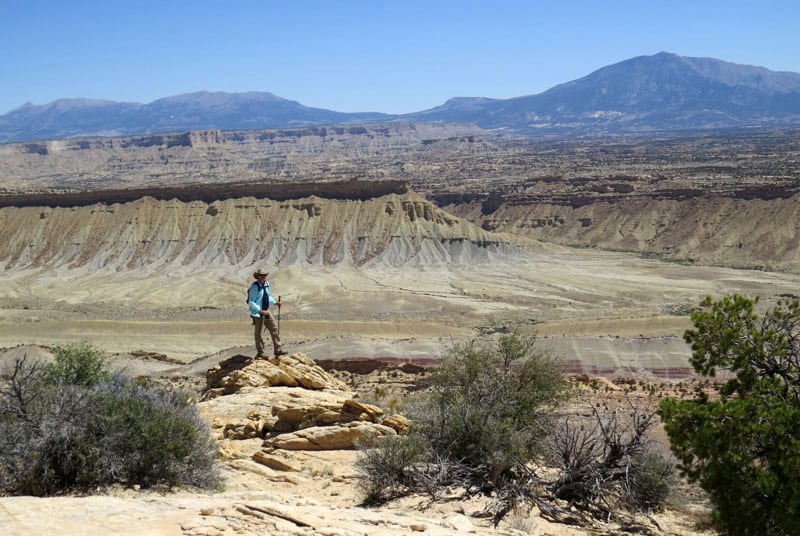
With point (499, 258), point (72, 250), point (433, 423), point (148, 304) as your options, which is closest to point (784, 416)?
point (433, 423)

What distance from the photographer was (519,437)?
474 inches

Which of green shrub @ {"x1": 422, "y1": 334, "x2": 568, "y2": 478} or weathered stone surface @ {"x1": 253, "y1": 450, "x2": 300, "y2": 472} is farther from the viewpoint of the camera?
weathered stone surface @ {"x1": 253, "y1": 450, "x2": 300, "y2": 472}

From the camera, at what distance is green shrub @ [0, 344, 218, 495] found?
1048 cm

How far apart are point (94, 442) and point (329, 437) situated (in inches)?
188

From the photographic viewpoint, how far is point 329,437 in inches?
567

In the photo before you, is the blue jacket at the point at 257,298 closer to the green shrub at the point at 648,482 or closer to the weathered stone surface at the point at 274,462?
the weathered stone surface at the point at 274,462

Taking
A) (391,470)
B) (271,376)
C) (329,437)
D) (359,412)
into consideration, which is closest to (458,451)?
(391,470)

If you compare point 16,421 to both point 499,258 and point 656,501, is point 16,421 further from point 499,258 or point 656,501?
point 499,258

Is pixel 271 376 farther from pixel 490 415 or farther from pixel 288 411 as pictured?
pixel 490 415

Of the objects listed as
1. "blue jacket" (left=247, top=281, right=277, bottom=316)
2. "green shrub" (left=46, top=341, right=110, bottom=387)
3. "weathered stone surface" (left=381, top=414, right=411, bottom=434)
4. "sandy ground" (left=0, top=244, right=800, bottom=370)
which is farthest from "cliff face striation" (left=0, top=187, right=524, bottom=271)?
"weathered stone surface" (left=381, top=414, right=411, bottom=434)

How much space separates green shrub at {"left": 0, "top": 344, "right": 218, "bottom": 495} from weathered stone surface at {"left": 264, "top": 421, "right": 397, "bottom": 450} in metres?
2.03

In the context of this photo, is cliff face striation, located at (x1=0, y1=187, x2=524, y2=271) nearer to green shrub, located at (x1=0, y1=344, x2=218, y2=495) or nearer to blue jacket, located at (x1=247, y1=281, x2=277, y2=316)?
blue jacket, located at (x1=247, y1=281, x2=277, y2=316)

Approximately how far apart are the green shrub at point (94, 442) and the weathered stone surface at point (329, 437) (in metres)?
2.03

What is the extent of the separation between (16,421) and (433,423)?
263 inches
